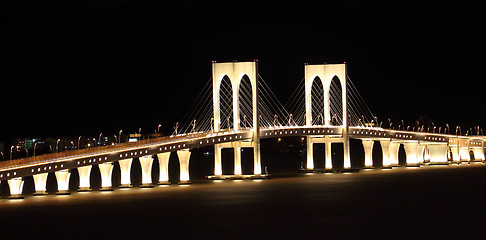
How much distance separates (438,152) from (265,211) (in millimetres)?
44765

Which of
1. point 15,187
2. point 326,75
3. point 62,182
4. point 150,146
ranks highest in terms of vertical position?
point 326,75

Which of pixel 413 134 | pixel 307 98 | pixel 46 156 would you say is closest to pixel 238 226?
pixel 46 156

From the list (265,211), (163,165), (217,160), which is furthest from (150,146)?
(265,211)

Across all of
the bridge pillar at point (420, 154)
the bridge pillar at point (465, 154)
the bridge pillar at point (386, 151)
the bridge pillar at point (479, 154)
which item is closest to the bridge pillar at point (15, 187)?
the bridge pillar at point (386, 151)

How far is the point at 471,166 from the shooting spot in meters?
87.5

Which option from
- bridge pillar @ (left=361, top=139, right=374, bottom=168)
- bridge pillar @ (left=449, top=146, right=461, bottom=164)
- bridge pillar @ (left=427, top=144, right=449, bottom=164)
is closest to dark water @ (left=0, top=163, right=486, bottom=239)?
bridge pillar @ (left=361, top=139, right=374, bottom=168)

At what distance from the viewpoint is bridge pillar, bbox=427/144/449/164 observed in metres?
92.6

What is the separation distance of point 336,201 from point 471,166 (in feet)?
113

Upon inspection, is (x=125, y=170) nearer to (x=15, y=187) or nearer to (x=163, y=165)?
(x=163, y=165)

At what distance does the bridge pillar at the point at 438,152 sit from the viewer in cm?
9262

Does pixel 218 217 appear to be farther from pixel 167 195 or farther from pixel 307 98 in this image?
pixel 307 98

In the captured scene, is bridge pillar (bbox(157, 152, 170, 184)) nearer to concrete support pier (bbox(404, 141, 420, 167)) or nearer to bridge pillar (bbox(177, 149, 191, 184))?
bridge pillar (bbox(177, 149, 191, 184))

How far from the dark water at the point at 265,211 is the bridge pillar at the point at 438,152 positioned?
2279 centimetres

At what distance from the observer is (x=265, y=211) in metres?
50.9
